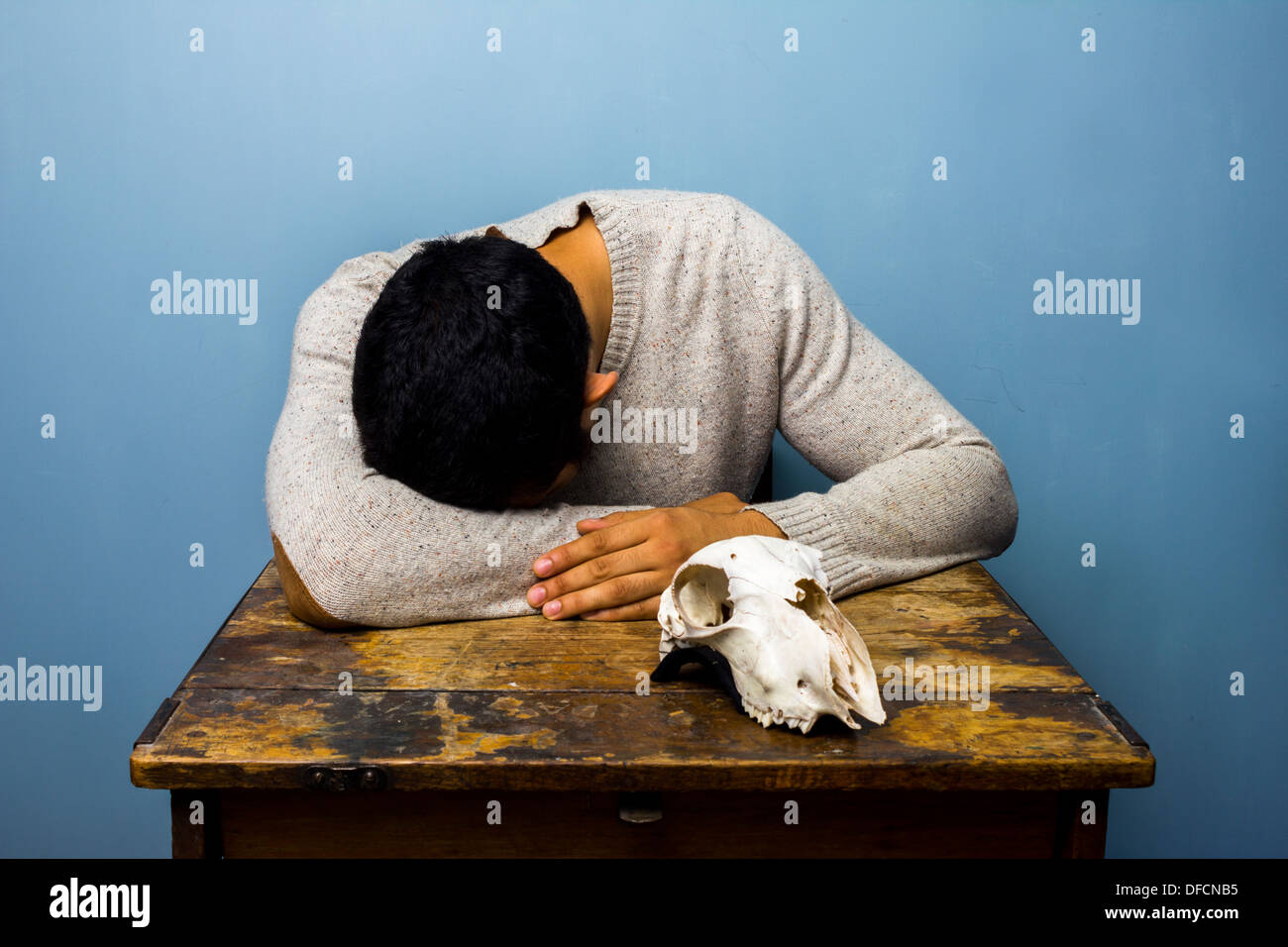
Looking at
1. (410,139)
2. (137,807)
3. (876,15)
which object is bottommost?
(137,807)

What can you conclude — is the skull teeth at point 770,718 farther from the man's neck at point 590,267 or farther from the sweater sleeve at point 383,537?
the man's neck at point 590,267

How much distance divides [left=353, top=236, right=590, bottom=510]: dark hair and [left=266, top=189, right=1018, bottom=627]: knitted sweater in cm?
5

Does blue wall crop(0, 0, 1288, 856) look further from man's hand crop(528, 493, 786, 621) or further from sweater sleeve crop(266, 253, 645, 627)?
man's hand crop(528, 493, 786, 621)

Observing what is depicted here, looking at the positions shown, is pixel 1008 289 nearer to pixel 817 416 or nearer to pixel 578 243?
pixel 817 416

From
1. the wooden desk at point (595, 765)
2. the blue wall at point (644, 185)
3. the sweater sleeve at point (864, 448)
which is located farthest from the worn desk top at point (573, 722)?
the blue wall at point (644, 185)

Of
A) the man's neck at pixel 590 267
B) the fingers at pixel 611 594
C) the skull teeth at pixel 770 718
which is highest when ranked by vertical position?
the man's neck at pixel 590 267

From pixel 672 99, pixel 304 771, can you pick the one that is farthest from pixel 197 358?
pixel 304 771

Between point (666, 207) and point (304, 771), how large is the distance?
35.6 inches

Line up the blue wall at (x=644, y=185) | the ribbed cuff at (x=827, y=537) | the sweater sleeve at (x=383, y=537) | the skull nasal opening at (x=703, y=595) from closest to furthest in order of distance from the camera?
1. the skull nasal opening at (x=703, y=595)
2. the sweater sleeve at (x=383, y=537)
3. the ribbed cuff at (x=827, y=537)
4. the blue wall at (x=644, y=185)

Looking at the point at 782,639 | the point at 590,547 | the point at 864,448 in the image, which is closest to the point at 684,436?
the point at 864,448

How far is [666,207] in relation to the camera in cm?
146

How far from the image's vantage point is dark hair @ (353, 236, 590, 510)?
1.08m

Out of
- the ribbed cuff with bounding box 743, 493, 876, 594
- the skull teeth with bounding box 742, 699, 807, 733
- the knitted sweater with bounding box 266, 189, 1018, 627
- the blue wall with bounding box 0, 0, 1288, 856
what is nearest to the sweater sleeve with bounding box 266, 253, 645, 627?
the knitted sweater with bounding box 266, 189, 1018, 627

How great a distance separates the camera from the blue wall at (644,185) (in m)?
1.77
